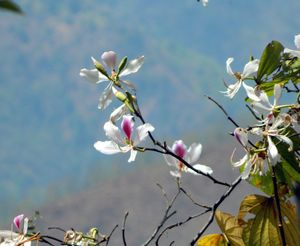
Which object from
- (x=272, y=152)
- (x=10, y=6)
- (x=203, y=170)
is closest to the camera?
(x=10, y=6)

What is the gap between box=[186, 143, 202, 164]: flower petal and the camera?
29.4 inches

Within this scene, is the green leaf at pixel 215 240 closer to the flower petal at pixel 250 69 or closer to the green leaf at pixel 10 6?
the flower petal at pixel 250 69

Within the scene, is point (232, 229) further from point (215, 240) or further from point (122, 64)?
point (122, 64)

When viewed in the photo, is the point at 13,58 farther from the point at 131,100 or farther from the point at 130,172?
the point at 131,100

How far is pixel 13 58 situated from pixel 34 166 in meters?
10.3

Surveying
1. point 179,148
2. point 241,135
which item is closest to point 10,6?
point 241,135

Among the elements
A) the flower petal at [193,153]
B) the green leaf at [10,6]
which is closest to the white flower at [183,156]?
the flower petal at [193,153]

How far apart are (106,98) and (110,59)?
4cm

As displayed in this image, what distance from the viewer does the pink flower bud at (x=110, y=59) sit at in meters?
0.70

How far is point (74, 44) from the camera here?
198ft

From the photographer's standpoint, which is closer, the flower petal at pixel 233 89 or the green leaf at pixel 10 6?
the green leaf at pixel 10 6

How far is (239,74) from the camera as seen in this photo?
2.24 feet

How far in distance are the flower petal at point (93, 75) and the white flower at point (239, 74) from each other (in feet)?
0.34

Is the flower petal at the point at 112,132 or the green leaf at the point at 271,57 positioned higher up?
the flower petal at the point at 112,132
